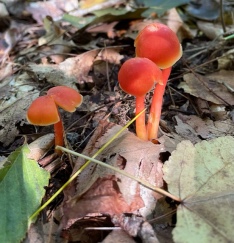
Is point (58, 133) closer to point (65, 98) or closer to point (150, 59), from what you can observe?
point (65, 98)

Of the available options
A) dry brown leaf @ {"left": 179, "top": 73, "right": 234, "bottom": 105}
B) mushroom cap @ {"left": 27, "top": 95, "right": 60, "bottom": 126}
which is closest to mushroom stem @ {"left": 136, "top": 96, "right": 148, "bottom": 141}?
mushroom cap @ {"left": 27, "top": 95, "right": 60, "bottom": 126}

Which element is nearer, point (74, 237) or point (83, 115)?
point (74, 237)

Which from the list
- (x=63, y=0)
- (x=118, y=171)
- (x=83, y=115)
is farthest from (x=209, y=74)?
(x=63, y=0)

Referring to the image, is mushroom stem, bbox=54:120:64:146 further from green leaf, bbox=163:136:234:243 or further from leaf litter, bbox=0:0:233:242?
green leaf, bbox=163:136:234:243

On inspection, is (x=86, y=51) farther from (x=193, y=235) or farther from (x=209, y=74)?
(x=193, y=235)

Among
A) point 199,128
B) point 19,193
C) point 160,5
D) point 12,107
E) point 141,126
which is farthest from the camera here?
point 160,5

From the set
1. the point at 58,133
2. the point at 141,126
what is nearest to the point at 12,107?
the point at 58,133

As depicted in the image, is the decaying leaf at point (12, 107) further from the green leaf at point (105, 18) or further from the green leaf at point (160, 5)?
the green leaf at point (160, 5)
